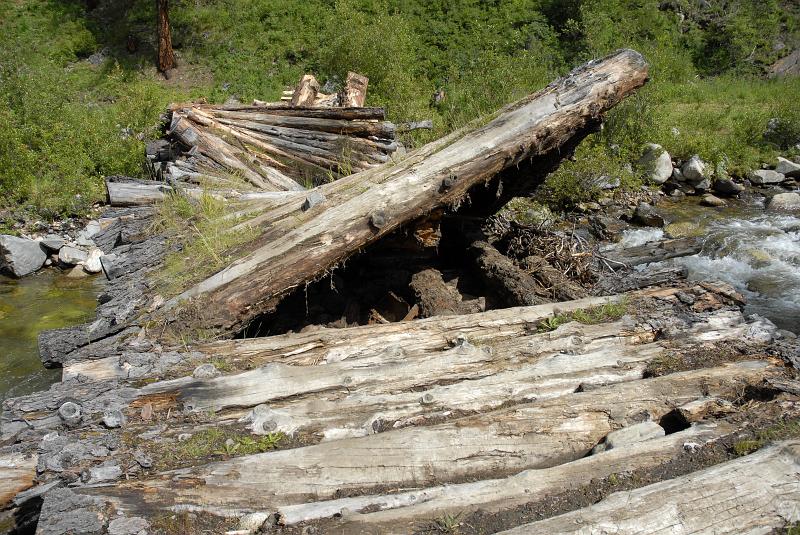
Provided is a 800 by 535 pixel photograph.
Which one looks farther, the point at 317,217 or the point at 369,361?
the point at 317,217

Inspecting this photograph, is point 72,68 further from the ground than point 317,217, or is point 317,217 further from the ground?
point 317,217

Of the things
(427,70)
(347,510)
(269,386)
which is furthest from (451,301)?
(427,70)

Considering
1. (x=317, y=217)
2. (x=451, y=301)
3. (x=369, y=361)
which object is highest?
(x=317, y=217)

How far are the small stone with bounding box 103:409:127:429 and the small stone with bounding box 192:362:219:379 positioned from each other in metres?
0.54

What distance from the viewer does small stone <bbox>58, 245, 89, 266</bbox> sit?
36.0ft

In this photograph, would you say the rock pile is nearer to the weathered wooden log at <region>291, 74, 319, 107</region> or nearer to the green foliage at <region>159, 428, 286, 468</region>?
the weathered wooden log at <region>291, 74, 319, 107</region>

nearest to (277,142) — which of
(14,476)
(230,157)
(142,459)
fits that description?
(230,157)

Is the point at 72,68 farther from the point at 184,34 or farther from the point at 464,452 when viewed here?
the point at 464,452

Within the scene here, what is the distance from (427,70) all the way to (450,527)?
1838 cm

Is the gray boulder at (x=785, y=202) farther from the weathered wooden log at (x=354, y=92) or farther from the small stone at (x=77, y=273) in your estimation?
the small stone at (x=77, y=273)

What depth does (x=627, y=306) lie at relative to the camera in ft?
17.4

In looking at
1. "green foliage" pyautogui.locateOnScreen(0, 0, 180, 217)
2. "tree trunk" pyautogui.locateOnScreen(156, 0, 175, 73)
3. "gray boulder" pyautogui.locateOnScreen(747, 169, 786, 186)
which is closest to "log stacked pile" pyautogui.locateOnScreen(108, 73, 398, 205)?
"green foliage" pyautogui.locateOnScreen(0, 0, 180, 217)

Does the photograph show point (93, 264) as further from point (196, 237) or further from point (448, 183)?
point (448, 183)

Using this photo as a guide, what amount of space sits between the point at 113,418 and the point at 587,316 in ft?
11.3
